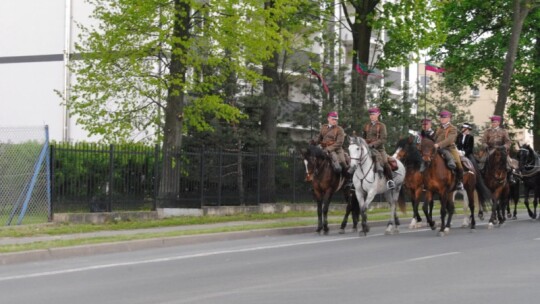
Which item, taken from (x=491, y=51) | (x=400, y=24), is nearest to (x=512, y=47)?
(x=400, y=24)

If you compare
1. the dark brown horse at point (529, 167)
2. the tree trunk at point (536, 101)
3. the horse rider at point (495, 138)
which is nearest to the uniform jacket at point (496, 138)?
the horse rider at point (495, 138)

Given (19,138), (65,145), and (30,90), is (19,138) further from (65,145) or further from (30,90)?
(30,90)

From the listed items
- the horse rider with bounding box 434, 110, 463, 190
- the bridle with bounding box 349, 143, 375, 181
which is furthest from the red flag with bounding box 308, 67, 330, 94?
the bridle with bounding box 349, 143, 375, 181

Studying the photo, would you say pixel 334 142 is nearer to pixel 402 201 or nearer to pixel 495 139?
pixel 402 201

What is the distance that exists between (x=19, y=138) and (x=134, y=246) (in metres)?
6.04

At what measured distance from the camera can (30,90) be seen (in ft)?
148

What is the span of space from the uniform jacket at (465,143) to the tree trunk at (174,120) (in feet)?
25.7

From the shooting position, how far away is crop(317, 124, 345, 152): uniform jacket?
21.3 metres

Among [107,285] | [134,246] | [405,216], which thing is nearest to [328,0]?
[405,216]

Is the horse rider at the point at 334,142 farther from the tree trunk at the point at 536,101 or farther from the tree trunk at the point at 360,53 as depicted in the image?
the tree trunk at the point at 536,101

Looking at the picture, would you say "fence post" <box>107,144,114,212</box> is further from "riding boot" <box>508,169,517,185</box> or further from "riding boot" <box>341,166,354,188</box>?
"riding boot" <box>508,169,517,185</box>

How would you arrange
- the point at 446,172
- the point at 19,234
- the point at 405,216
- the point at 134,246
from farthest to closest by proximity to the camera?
the point at 405,216 → the point at 446,172 → the point at 19,234 → the point at 134,246

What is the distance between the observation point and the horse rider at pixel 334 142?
2128 centimetres

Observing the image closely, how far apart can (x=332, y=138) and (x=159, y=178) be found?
642 centimetres
